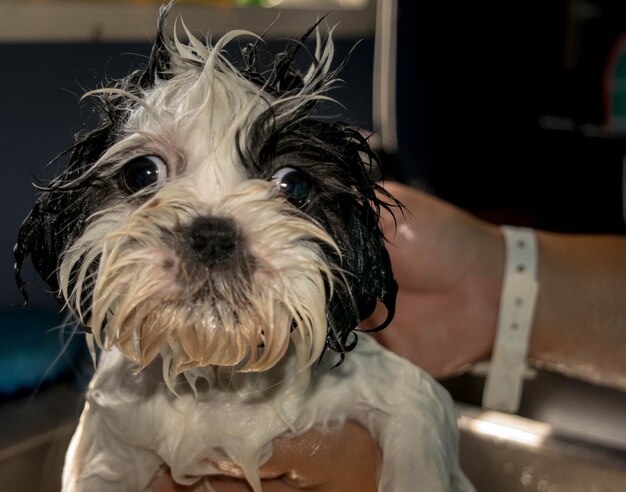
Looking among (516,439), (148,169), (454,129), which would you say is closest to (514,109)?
(454,129)

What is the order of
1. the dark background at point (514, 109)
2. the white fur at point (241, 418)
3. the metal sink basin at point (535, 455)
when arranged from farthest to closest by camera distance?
1. the dark background at point (514, 109)
2. the metal sink basin at point (535, 455)
3. the white fur at point (241, 418)

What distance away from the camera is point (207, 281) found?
552mm

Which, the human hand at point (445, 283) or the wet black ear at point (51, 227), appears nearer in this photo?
the wet black ear at point (51, 227)

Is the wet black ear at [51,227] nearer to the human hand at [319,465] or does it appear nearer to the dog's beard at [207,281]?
the dog's beard at [207,281]

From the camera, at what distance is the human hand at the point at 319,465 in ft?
2.54

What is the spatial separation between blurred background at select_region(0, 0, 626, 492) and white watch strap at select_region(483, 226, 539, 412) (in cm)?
5

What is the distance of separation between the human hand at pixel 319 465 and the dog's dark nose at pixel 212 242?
29 cm

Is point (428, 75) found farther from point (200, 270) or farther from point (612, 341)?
point (200, 270)

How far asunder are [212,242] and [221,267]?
0.06ft

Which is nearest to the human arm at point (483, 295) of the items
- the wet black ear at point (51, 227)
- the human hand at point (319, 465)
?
the human hand at point (319, 465)

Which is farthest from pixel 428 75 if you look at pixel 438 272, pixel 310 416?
pixel 310 416

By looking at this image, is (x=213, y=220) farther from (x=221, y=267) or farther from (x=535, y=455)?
(x=535, y=455)

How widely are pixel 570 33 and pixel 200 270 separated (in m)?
1.76

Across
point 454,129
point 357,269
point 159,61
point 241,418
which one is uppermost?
point 159,61
